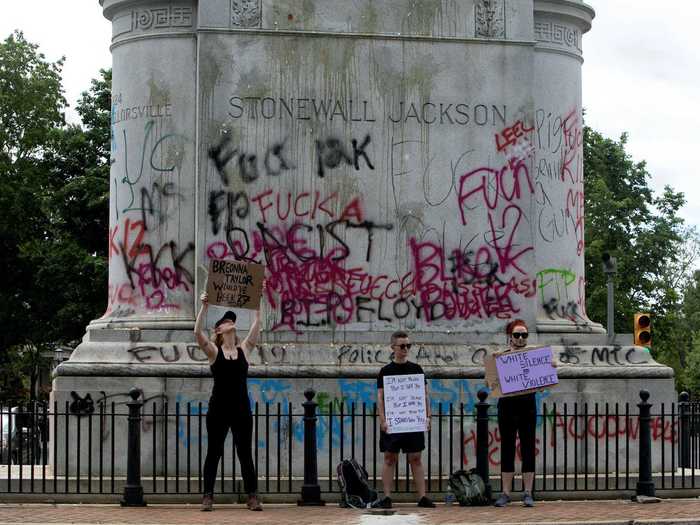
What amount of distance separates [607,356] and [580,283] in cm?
202

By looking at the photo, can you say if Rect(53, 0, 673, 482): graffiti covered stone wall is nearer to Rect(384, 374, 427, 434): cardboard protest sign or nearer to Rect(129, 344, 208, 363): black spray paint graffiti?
Rect(129, 344, 208, 363): black spray paint graffiti

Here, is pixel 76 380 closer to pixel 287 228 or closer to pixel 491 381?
pixel 287 228

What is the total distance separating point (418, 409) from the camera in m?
17.1

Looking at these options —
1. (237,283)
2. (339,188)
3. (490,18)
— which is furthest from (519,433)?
(490,18)

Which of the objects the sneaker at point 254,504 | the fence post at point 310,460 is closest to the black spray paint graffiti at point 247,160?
the fence post at point 310,460

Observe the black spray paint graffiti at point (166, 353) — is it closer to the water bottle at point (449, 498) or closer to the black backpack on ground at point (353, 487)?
the black backpack on ground at point (353, 487)

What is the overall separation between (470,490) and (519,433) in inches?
35.0

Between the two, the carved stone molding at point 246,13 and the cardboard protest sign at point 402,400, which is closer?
the cardboard protest sign at point 402,400

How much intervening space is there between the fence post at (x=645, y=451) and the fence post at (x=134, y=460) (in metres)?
5.96

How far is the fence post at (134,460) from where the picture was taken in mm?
17312

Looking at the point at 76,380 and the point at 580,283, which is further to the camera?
the point at 580,283

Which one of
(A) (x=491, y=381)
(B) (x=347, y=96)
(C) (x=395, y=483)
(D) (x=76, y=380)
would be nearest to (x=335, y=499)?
(C) (x=395, y=483)

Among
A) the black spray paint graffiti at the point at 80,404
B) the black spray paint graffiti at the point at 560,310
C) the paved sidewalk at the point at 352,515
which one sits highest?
the black spray paint graffiti at the point at 560,310

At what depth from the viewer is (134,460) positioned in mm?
17359
